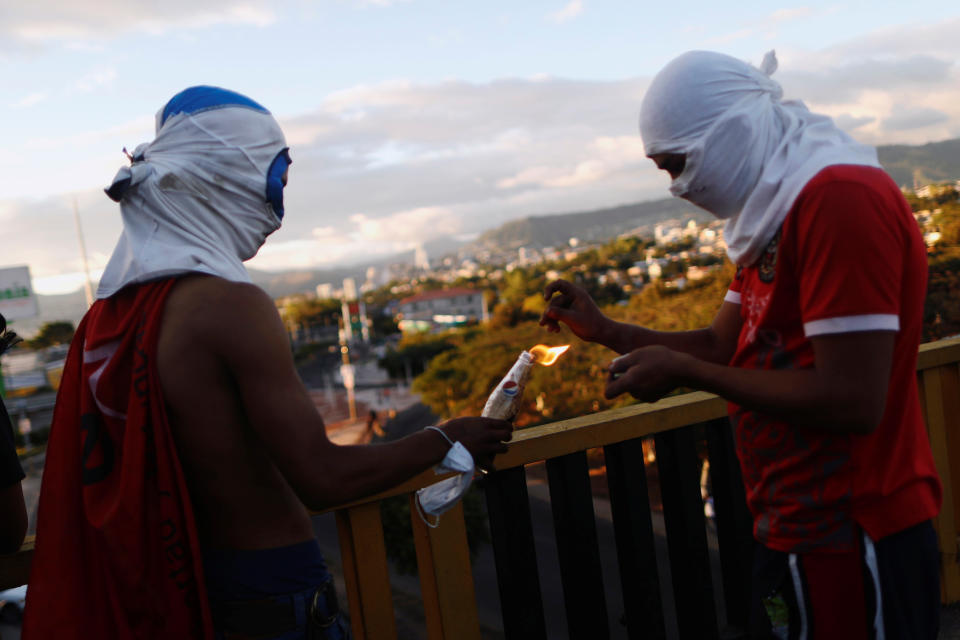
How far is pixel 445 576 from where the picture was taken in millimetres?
2258

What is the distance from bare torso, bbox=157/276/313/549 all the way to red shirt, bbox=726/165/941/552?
113 centimetres

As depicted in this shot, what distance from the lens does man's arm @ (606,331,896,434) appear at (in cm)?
136

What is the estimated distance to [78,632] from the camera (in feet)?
5.15

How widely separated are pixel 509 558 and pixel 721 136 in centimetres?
152

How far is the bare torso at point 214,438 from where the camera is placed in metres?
1.48

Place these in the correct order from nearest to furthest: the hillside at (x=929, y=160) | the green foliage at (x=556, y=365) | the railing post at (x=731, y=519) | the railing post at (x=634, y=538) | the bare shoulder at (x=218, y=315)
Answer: the bare shoulder at (x=218, y=315), the railing post at (x=634, y=538), the railing post at (x=731, y=519), the green foliage at (x=556, y=365), the hillside at (x=929, y=160)

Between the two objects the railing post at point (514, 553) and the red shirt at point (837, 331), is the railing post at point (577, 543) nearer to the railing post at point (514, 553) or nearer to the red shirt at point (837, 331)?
the railing post at point (514, 553)

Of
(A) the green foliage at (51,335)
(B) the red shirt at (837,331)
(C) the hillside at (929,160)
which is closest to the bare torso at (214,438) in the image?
(B) the red shirt at (837,331)

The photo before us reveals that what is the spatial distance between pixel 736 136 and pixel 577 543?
1.51 metres

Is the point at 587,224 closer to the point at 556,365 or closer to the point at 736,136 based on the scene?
the point at 556,365

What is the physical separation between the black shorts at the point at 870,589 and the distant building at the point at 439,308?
92.0 metres

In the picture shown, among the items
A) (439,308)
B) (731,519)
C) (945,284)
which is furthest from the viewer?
(439,308)

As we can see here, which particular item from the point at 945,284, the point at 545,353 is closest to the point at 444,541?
the point at 545,353

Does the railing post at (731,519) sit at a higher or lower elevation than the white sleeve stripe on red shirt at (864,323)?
lower
